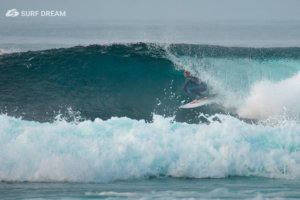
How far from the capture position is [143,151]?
5297 mm

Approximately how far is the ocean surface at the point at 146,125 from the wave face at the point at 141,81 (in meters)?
0.04

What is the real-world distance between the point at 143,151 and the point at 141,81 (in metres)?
4.94

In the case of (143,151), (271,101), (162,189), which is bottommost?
(162,189)

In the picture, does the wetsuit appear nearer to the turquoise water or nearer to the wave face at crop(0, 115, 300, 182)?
the wave face at crop(0, 115, 300, 182)

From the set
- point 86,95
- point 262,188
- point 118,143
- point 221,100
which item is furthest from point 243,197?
point 86,95

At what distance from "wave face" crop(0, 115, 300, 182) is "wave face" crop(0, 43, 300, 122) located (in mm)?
2249

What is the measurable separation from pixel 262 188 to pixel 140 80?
6.35 m

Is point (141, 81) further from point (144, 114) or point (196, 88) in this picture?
point (196, 88)

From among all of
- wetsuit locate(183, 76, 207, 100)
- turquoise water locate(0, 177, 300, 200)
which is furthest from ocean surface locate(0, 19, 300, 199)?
wetsuit locate(183, 76, 207, 100)

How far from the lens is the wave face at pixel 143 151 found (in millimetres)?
4809

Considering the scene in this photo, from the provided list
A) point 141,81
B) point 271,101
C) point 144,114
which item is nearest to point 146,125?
point 144,114

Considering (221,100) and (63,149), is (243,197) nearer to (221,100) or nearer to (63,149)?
(63,149)

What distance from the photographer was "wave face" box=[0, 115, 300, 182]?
481 centimetres

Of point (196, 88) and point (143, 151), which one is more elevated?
point (196, 88)
